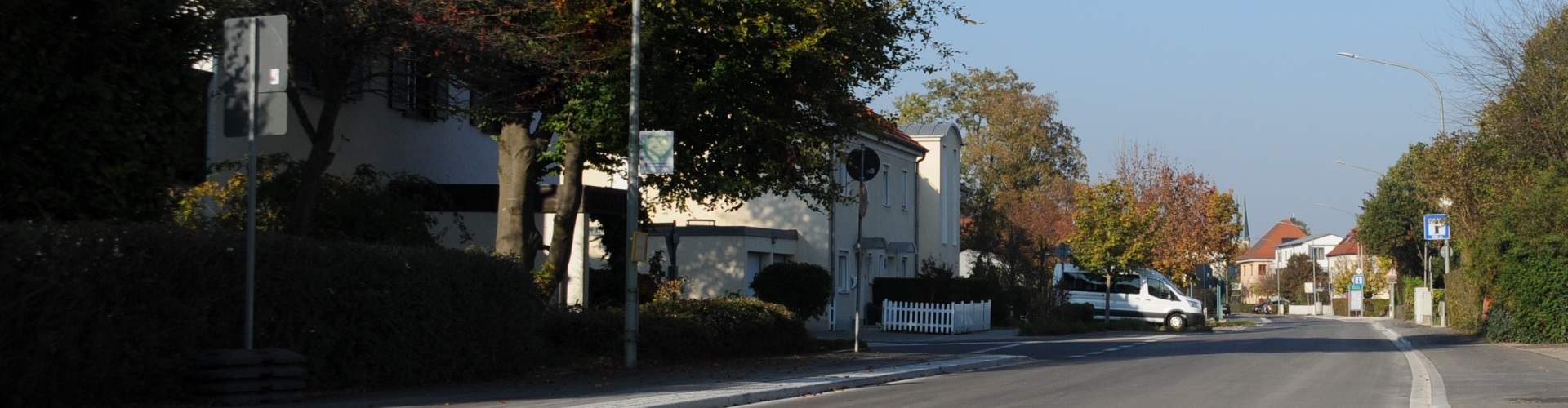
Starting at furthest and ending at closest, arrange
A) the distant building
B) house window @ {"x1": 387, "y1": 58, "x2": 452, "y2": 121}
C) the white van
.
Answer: the distant building, the white van, house window @ {"x1": 387, "y1": 58, "x2": 452, "y2": 121}

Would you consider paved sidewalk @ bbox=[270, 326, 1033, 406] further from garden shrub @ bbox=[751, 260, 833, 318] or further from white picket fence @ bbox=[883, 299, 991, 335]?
white picket fence @ bbox=[883, 299, 991, 335]

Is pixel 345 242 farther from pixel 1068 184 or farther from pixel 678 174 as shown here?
pixel 1068 184

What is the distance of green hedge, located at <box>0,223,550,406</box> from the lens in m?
10.0

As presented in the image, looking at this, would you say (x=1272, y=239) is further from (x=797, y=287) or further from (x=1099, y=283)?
(x=797, y=287)

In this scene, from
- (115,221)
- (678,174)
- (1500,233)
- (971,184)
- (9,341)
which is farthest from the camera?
(971,184)

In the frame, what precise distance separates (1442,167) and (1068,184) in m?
35.1

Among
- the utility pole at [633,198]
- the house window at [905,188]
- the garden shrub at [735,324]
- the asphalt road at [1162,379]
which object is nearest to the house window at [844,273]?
the house window at [905,188]

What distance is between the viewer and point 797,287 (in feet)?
93.1

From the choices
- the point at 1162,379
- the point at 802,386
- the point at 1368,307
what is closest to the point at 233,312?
the point at 802,386

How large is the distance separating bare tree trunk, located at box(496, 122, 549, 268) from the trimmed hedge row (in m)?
2.11

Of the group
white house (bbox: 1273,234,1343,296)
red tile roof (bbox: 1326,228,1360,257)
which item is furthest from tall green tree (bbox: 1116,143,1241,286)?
white house (bbox: 1273,234,1343,296)

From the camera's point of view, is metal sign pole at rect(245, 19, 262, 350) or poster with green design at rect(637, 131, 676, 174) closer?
metal sign pole at rect(245, 19, 262, 350)

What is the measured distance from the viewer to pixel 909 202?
4694 cm

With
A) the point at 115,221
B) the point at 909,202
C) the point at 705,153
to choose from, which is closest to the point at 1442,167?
the point at 909,202
